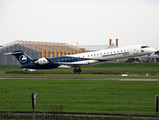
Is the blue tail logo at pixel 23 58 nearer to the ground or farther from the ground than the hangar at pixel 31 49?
nearer to the ground

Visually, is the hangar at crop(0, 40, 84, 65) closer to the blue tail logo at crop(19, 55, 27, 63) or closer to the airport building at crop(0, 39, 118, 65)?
the airport building at crop(0, 39, 118, 65)

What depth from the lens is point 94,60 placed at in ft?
154

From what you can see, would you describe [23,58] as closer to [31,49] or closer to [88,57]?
[88,57]

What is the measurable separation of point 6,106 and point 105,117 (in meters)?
5.97

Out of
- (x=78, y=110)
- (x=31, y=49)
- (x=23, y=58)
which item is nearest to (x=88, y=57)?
(x=23, y=58)

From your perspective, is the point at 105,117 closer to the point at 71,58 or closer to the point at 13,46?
the point at 71,58

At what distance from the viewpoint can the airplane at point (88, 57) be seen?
45375 millimetres

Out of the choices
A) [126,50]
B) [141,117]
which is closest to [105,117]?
[141,117]

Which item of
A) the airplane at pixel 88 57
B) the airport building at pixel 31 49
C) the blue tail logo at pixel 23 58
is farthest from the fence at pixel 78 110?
the airport building at pixel 31 49

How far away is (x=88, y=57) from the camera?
47.5 meters

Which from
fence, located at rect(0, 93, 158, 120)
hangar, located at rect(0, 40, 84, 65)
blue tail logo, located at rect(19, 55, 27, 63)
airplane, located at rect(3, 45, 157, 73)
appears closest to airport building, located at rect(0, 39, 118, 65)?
hangar, located at rect(0, 40, 84, 65)

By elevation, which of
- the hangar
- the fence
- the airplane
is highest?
the hangar

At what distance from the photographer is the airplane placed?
149 ft

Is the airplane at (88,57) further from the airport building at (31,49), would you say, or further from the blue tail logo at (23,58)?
the airport building at (31,49)
